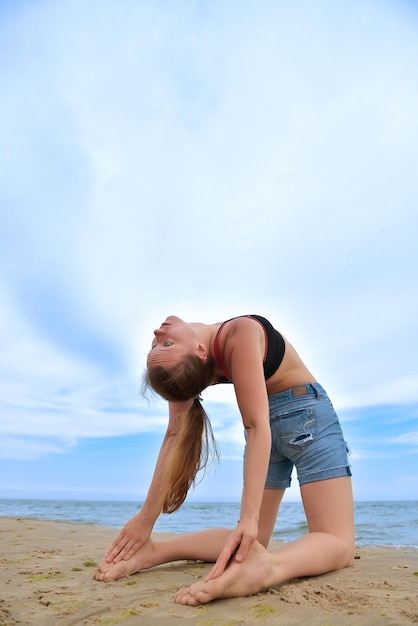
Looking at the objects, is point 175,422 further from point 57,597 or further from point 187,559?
point 57,597

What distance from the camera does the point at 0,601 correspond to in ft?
8.21

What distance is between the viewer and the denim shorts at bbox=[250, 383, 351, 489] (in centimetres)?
320

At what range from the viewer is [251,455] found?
2.73 m

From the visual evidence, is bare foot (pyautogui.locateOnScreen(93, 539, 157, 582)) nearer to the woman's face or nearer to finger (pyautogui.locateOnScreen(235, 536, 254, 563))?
finger (pyautogui.locateOnScreen(235, 536, 254, 563))

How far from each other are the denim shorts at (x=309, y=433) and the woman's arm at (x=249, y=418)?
0.45m

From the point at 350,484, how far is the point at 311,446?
1.00 feet

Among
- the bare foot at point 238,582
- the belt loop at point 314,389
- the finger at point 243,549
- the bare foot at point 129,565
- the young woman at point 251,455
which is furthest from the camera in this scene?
the belt loop at point 314,389

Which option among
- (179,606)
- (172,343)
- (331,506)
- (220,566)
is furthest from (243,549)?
(172,343)

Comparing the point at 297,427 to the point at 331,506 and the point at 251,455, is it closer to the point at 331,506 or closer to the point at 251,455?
the point at 331,506

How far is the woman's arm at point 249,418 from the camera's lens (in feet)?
8.21

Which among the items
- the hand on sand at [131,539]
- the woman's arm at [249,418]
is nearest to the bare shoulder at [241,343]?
the woman's arm at [249,418]

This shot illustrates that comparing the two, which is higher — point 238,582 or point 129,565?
point 129,565

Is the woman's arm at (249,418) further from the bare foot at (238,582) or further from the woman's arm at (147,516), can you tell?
the woman's arm at (147,516)

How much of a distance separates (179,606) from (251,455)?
2.40 ft
